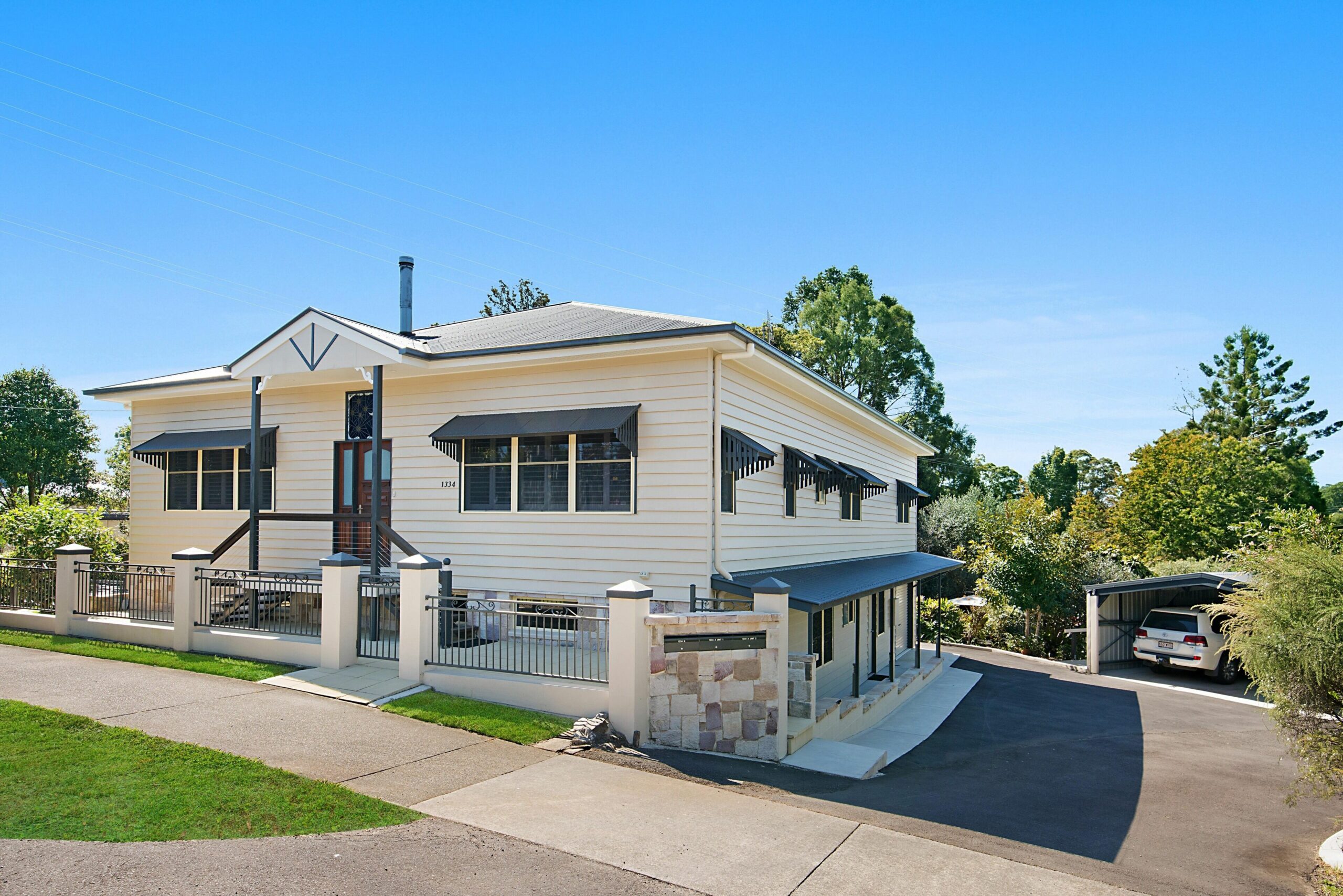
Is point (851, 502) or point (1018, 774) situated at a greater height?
point (851, 502)

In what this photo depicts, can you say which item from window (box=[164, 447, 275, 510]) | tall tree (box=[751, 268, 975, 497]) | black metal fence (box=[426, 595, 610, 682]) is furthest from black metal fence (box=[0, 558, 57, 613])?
tall tree (box=[751, 268, 975, 497])

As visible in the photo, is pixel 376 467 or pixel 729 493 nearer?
pixel 729 493

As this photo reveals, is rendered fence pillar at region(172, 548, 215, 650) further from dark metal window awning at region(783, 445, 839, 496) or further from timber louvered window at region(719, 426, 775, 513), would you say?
dark metal window awning at region(783, 445, 839, 496)

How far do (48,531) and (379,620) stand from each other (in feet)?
34.6

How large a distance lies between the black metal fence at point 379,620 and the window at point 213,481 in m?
5.33

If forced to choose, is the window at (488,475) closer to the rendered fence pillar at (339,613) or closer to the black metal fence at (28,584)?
the rendered fence pillar at (339,613)

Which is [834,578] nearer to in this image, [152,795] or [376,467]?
[376,467]

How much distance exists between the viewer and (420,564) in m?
10.3

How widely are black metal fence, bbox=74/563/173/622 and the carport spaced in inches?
807

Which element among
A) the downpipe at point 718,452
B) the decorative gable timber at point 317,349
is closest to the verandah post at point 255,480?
the decorative gable timber at point 317,349

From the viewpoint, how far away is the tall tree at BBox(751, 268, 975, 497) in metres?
40.7

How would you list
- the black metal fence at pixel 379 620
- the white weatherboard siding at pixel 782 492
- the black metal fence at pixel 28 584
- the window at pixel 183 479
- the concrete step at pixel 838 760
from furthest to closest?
the window at pixel 183 479 < the black metal fence at pixel 28 584 < the white weatherboard siding at pixel 782 492 < the black metal fence at pixel 379 620 < the concrete step at pixel 838 760

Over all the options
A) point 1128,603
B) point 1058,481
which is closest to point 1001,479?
point 1058,481

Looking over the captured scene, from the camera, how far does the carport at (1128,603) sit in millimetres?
20266
